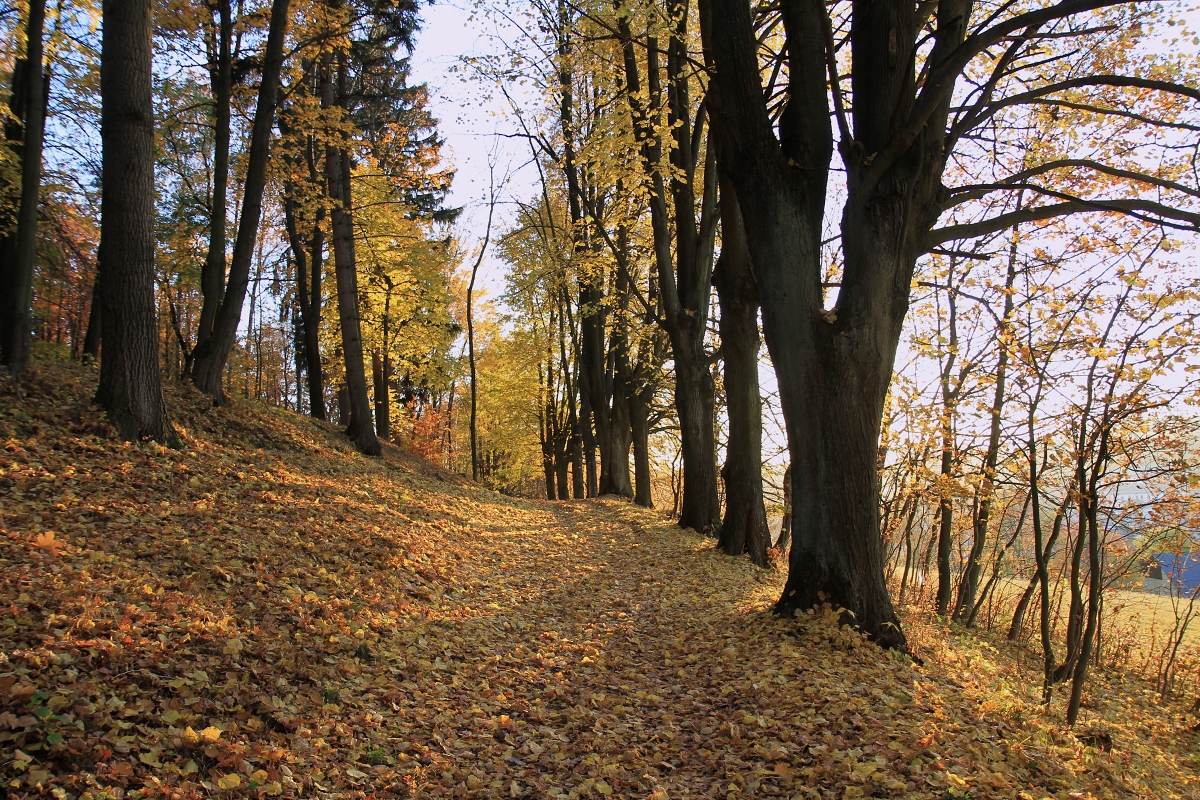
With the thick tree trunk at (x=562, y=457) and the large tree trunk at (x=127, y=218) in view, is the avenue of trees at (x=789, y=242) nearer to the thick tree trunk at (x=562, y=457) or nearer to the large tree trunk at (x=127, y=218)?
the large tree trunk at (x=127, y=218)

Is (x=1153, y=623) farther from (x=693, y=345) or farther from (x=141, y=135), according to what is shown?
(x=141, y=135)

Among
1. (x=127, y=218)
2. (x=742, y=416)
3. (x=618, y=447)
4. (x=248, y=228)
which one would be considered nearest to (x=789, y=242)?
(x=742, y=416)

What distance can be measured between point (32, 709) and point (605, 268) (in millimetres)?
14588

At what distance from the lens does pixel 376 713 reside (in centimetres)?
410

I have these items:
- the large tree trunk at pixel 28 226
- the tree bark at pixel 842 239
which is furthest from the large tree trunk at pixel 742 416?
the large tree trunk at pixel 28 226

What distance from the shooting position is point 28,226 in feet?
25.9

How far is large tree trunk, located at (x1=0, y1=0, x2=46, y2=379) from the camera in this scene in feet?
24.6

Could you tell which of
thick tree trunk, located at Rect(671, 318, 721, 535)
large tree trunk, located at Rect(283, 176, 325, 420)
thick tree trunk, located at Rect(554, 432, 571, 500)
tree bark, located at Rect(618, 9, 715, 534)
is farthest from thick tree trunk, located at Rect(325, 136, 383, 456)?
thick tree trunk, located at Rect(554, 432, 571, 500)

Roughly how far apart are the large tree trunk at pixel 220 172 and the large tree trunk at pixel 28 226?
9.80 ft

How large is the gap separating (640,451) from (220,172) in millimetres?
11631

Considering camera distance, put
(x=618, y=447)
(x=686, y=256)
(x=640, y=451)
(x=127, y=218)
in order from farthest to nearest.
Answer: (x=618, y=447) → (x=640, y=451) → (x=686, y=256) → (x=127, y=218)

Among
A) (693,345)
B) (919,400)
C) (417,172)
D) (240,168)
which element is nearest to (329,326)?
(240,168)

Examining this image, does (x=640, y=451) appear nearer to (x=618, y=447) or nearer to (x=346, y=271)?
(x=618, y=447)

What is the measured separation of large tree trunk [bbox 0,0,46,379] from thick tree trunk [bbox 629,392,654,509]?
Result: 1315 centimetres
